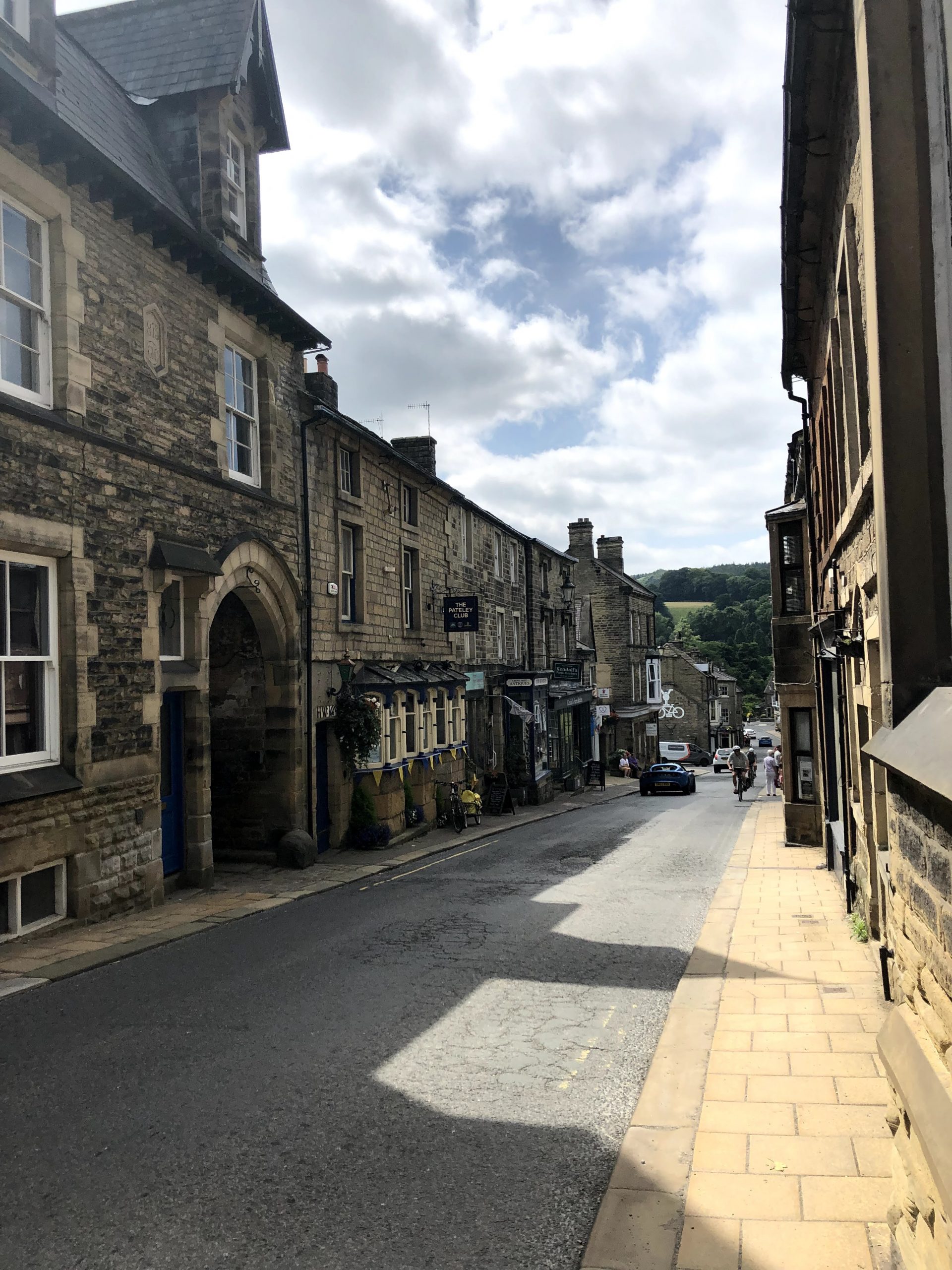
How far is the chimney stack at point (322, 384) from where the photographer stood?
57.3 feet

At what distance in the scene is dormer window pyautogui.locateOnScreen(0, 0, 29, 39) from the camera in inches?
400

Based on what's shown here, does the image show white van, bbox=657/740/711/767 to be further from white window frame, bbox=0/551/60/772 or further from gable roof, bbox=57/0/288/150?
white window frame, bbox=0/551/60/772

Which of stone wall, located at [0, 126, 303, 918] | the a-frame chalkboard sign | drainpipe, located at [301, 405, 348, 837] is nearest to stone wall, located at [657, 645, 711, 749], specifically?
the a-frame chalkboard sign

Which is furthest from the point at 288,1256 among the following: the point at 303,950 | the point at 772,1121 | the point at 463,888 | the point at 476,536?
the point at 476,536

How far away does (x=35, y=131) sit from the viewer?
9.38 metres

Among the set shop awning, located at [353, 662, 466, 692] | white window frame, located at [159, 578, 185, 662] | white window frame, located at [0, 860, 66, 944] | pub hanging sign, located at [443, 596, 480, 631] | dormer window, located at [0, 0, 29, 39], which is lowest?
white window frame, located at [0, 860, 66, 944]

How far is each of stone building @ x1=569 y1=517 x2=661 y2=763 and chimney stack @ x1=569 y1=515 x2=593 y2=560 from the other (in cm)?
3

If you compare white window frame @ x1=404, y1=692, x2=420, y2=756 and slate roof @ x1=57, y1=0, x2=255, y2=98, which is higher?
slate roof @ x1=57, y1=0, x2=255, y2=98

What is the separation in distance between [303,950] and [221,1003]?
71.2 inches

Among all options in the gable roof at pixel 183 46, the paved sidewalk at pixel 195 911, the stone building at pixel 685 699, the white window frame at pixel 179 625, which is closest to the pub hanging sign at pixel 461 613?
the paved sidewalk at pixel 195 911

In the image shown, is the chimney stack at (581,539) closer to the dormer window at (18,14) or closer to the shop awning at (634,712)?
the shop awning at (634,712)

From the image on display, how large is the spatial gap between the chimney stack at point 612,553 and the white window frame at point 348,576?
3548 cm

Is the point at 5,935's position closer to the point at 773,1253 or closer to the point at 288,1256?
the point at 288,1256

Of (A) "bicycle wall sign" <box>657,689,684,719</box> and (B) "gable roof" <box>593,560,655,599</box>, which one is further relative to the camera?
(A) "bicycle wall sign" <box>657,689,684,719</box>
